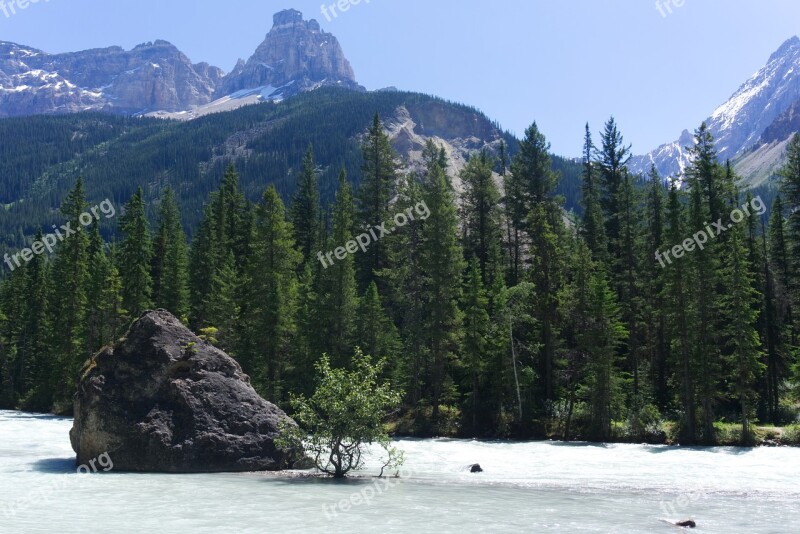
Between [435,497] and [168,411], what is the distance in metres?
11.6

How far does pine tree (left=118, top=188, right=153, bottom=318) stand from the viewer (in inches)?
2207

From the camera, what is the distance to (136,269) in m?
56.6

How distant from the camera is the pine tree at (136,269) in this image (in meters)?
56.1

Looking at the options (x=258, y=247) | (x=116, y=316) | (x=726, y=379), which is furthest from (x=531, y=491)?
(x=116, y=316)

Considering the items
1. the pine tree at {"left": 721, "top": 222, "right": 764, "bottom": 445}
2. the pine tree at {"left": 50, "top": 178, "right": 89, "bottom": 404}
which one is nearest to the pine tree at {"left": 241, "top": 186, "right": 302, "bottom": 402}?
the pine tree at {"left": 50, "top": 178, "right": 89, "bottom": 404}

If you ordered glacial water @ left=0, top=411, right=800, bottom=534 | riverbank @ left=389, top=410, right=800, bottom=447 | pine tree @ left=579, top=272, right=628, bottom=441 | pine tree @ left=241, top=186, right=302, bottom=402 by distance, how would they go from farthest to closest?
pine tree @ left=241, top=186, right=302, bottom=402
pine tree @ left=579, top=272, right=628, bottom=441
riverbank @ left=389, top=410, right=800, bottom=447
glacial water @ left=0, top=411, right=800, bottom=534

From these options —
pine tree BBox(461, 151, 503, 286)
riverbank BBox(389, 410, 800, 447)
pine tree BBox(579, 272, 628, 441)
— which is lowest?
riverbank BBox(389, 410, 800, 447)

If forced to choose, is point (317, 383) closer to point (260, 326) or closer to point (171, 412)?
point (260, 326)

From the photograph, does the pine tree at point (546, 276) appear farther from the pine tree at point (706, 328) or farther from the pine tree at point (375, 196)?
the pine tree at point (375, 196)

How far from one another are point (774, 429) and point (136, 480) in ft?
110

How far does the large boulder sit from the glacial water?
1190 mm

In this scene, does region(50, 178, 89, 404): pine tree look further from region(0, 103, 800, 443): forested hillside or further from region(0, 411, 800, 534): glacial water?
region(0, 411, 800, 534): glacial water

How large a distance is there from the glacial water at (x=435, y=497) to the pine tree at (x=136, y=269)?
26.1 metres

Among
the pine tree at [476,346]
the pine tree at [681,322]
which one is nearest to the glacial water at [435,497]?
the pine tree at [681,322]
